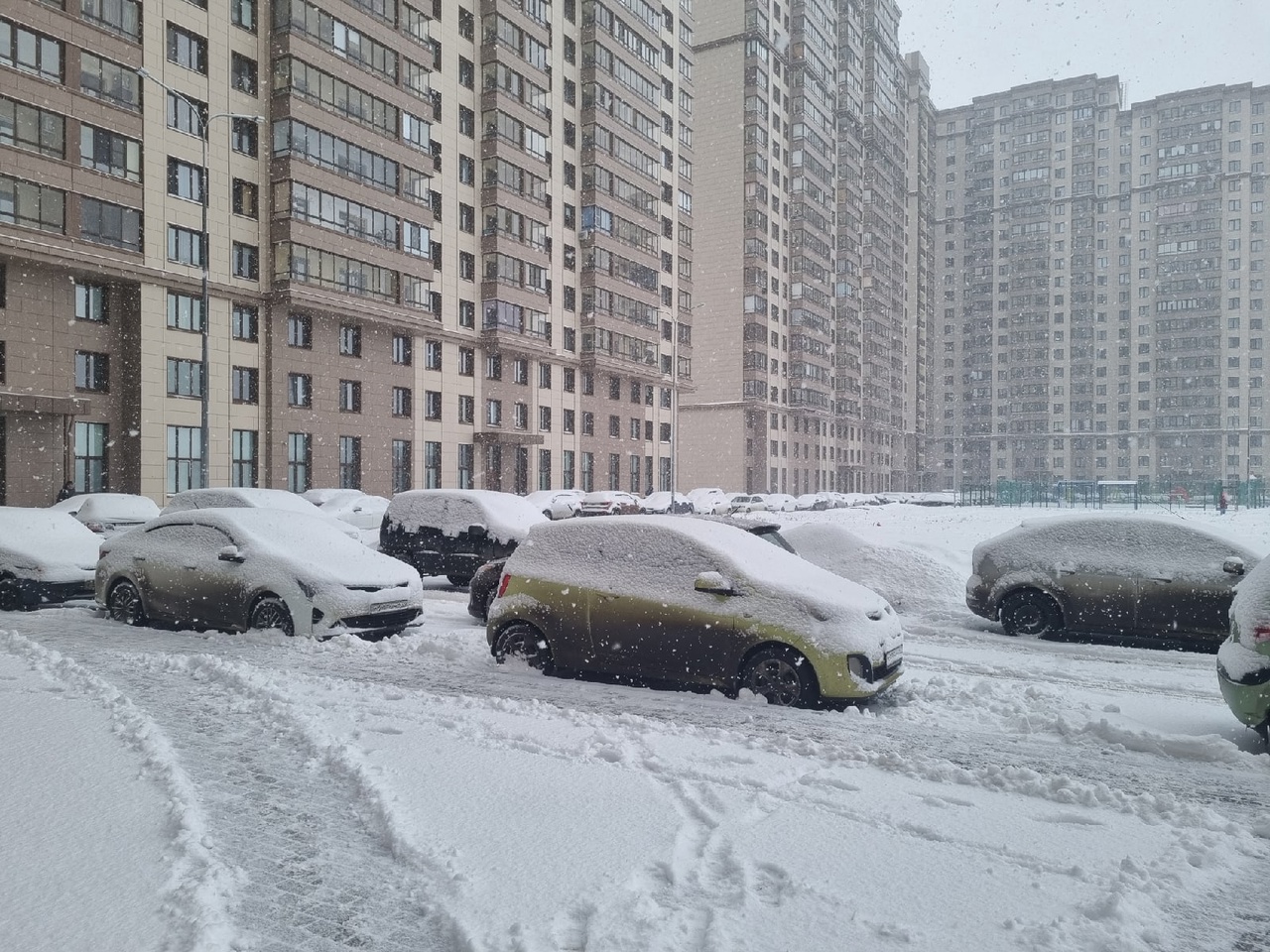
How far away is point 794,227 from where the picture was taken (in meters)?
80.5

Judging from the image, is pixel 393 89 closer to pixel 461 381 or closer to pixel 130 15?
pixel 130 15

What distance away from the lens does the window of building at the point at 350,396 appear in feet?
127

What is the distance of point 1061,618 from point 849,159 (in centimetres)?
8975

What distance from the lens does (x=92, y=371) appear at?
31.5 meters

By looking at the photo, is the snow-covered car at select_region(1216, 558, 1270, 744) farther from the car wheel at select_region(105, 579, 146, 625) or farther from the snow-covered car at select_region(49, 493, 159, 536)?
the snow-covered car at select_region(49, 493, 159, 536)

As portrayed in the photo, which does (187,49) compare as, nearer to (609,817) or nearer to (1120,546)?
(1120,546)

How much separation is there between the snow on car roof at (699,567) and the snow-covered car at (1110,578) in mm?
3681

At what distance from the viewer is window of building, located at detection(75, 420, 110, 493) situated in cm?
3103

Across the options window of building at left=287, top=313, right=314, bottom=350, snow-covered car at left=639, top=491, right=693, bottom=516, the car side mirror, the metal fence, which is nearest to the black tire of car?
the car side mirror

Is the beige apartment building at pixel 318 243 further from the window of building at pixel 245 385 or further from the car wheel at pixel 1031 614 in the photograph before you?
the car wheel at pixel 1031 614

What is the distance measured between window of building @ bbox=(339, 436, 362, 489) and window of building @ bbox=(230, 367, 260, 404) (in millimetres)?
4339

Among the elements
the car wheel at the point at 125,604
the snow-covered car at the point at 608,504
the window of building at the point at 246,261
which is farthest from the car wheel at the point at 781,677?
the window of building at the point at 246,261

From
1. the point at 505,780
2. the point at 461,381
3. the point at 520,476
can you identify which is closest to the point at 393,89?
the point at 461,381

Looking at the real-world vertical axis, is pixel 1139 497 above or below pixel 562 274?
below
